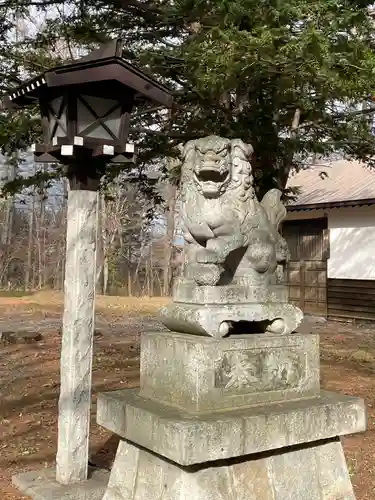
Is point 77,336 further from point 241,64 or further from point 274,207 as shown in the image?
point 241,64

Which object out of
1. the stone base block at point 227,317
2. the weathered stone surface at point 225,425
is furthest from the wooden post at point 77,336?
the stone base block at point 227,317

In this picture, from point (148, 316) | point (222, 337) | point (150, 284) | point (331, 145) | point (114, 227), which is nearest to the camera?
point (222, 337)

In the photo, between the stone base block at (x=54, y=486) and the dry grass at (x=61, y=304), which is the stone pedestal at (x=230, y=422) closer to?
the stone base block at (x=54, y=486)

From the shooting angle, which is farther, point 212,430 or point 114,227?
point 114,227

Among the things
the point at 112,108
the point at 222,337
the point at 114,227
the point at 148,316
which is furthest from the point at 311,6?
the point at 114,227

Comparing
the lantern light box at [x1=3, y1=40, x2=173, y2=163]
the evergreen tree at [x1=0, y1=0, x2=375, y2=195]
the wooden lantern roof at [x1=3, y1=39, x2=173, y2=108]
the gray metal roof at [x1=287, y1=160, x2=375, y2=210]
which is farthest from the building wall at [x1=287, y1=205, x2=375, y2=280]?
the wooden lantern roof at [x1=3, y1=39, x2=173, y2=108]

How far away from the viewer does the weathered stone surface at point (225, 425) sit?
111 inches

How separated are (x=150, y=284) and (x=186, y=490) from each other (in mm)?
28067

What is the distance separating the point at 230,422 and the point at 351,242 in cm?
1384

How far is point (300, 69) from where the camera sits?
5.16 m

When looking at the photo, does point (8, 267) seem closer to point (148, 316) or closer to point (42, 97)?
point (148, 316)

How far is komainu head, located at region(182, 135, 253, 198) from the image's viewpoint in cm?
328

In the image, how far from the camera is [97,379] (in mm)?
8570

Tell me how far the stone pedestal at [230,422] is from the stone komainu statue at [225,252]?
0.47 ft
